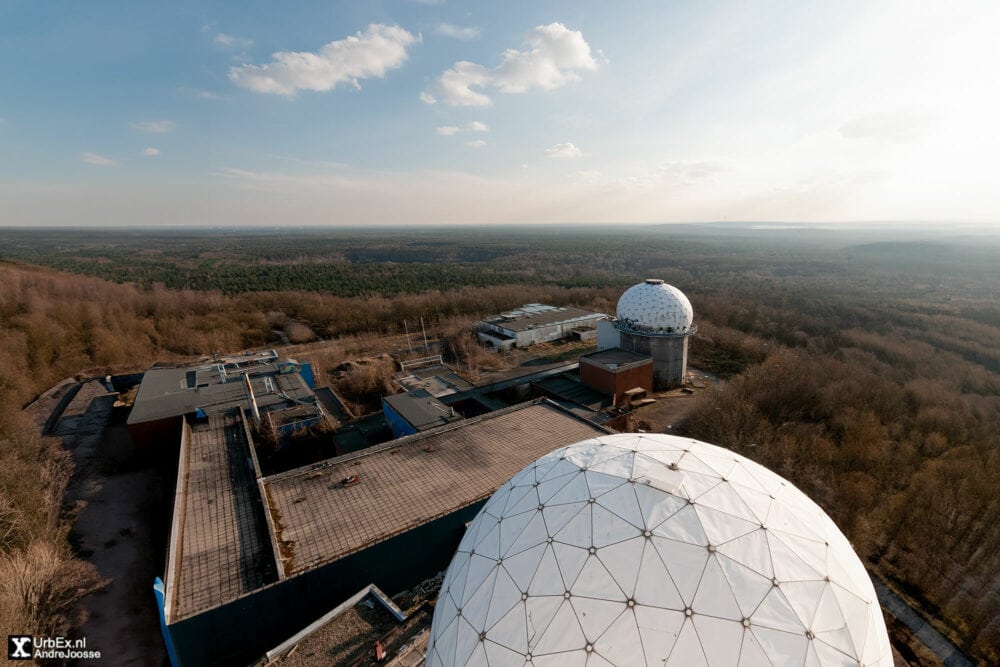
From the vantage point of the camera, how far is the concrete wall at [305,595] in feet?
39.3

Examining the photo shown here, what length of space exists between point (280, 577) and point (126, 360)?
136 feet

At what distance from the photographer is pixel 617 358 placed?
3447cm

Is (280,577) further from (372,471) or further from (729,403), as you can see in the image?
(729,403)

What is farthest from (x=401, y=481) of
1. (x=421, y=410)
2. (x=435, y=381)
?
(x=435, y=381)

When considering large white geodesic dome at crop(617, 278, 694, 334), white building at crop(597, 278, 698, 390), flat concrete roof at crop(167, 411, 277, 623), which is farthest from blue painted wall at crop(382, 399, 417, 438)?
large white geodesic dome at crop(617, 278, 694, 334)

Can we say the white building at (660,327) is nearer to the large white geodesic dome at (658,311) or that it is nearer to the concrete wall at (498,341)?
the large white geodesic dome at (658,311)

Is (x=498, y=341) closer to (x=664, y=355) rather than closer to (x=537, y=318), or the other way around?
(x=537, y=318)

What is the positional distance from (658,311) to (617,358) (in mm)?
5805

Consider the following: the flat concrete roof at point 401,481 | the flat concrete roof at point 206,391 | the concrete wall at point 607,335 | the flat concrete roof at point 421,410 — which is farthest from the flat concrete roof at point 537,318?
the flat concrete roof at point 401,481

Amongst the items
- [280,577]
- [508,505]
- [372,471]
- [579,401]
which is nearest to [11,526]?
[280,577]

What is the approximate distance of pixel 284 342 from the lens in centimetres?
5422

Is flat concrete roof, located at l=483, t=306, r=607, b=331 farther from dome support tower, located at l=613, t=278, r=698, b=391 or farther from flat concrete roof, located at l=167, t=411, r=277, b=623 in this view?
flat concrete roof, located at l=167, t=411, r=277, b=623

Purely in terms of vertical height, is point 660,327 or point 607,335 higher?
point 660,327

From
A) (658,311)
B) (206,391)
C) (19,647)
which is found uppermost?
(658,311)
